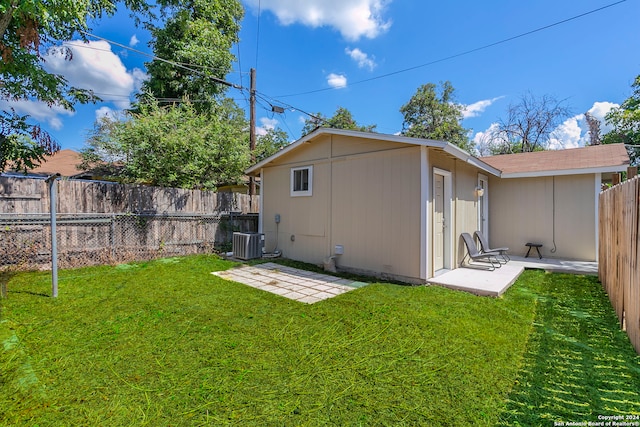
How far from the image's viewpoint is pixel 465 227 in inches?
259

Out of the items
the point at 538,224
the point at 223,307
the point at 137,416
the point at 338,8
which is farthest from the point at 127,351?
the point at 338,8

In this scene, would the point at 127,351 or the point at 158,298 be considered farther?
the point at 158,298

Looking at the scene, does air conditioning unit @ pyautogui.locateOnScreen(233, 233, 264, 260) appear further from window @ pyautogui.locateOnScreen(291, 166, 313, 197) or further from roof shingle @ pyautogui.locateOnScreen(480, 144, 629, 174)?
roof shingle @ pyautogui.locateOnScreen(480, 144, 629, 174)

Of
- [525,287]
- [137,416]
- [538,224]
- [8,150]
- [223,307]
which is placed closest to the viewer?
[137,416]

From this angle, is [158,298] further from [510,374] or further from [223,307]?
[510,374]

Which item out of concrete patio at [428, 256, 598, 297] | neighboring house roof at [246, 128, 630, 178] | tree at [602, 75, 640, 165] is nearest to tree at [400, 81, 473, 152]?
tree at [602, 75, 640, 165]

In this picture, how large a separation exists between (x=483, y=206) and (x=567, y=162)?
2.21m

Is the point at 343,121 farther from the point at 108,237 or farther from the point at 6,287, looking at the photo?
the point at 6,287

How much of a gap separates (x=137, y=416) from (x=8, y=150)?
24.8 ft

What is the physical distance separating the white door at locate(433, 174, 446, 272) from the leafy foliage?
329 inches

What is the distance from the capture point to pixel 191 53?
11.4 meters

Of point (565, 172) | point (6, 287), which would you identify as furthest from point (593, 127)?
point (6, 287)

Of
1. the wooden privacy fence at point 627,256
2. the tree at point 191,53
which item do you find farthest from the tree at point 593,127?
the tree at point 191,53

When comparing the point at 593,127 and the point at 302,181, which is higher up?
the point at 593,127
